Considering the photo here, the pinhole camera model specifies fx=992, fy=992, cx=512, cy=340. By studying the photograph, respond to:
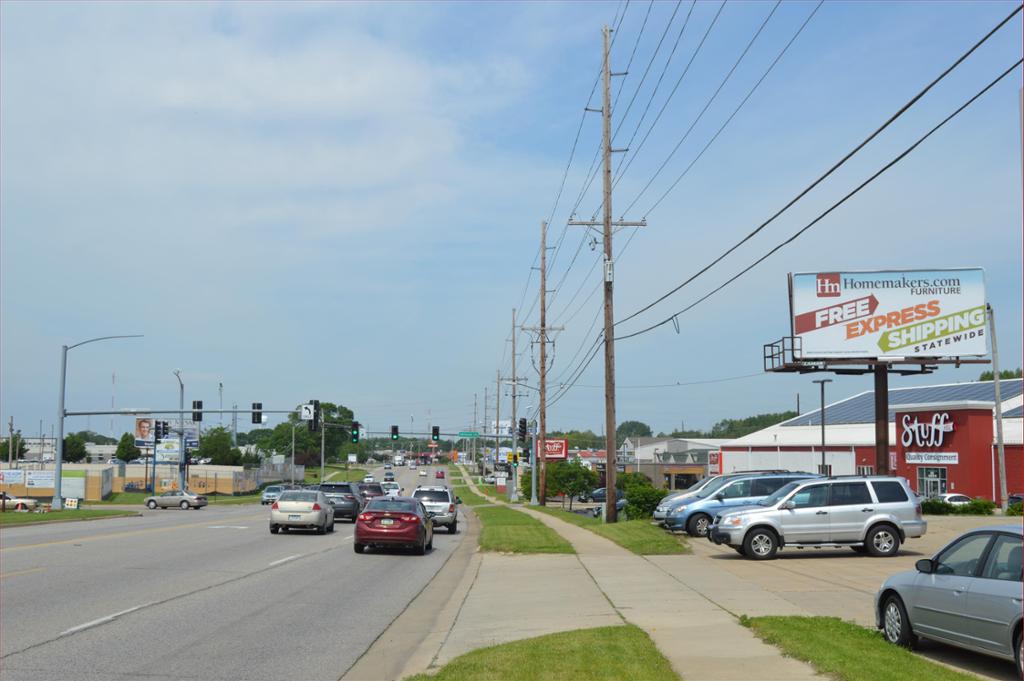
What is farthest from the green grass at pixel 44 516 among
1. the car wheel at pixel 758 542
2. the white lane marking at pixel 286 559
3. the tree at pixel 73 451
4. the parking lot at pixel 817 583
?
the tree at pixel 73 451

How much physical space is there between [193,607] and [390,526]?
11.8m

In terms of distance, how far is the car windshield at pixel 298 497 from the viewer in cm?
3378

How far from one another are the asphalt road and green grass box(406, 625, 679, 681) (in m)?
1.49

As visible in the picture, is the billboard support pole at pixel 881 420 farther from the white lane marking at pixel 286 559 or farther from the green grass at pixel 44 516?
the green grass at pixel 44 516

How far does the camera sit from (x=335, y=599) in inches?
645

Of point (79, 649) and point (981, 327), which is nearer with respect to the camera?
point (79, 649)

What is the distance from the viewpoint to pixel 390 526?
26.3 m

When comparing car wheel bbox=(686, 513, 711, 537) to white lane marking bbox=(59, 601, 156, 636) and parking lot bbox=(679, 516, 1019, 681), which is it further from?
white lane marking bbox=(59, 601, 156, 636)

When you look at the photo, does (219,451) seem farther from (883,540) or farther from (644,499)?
(883,540)

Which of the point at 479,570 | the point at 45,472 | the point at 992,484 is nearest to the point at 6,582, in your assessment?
the point at 479,570

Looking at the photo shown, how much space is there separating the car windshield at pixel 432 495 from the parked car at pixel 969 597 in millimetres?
29140

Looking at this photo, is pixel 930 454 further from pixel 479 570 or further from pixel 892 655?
pixel 892 655

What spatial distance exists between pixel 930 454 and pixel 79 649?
48.7 metres

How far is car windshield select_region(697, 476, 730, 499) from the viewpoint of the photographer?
3034 centimetres
